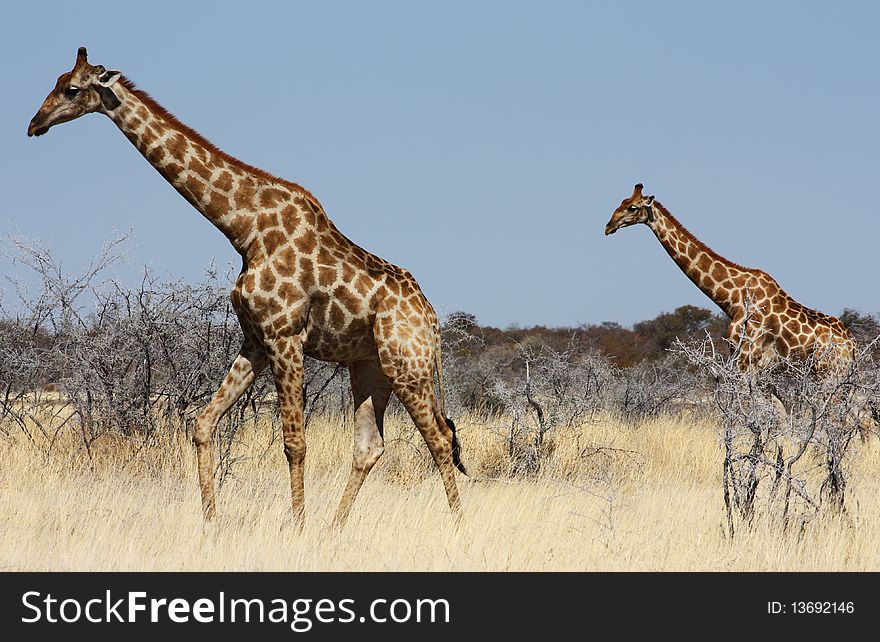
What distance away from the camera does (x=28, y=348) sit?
11.0m

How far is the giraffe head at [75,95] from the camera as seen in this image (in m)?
6.88

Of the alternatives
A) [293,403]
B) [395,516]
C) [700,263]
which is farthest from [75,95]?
[700,263]

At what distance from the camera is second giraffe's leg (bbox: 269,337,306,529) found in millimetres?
6953

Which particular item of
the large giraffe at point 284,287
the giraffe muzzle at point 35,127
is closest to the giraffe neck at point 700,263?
the large giraffe at point 284,287

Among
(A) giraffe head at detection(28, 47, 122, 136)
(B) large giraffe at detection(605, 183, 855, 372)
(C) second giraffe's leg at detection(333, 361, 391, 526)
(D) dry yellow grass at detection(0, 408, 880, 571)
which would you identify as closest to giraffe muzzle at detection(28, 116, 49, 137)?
(A) giraffe head at detection(28, 47, 122, 136)

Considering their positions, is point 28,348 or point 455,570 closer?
point 455,570

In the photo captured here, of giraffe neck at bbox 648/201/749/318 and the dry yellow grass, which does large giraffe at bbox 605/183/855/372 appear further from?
the dry yellow grass

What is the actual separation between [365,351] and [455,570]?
200 centimetres

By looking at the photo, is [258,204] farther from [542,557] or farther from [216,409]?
[542,557]

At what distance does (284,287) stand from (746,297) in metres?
6.30

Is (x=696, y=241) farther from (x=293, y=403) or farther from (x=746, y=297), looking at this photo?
(x=293, y=403)

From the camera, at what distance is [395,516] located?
725 centimetres
